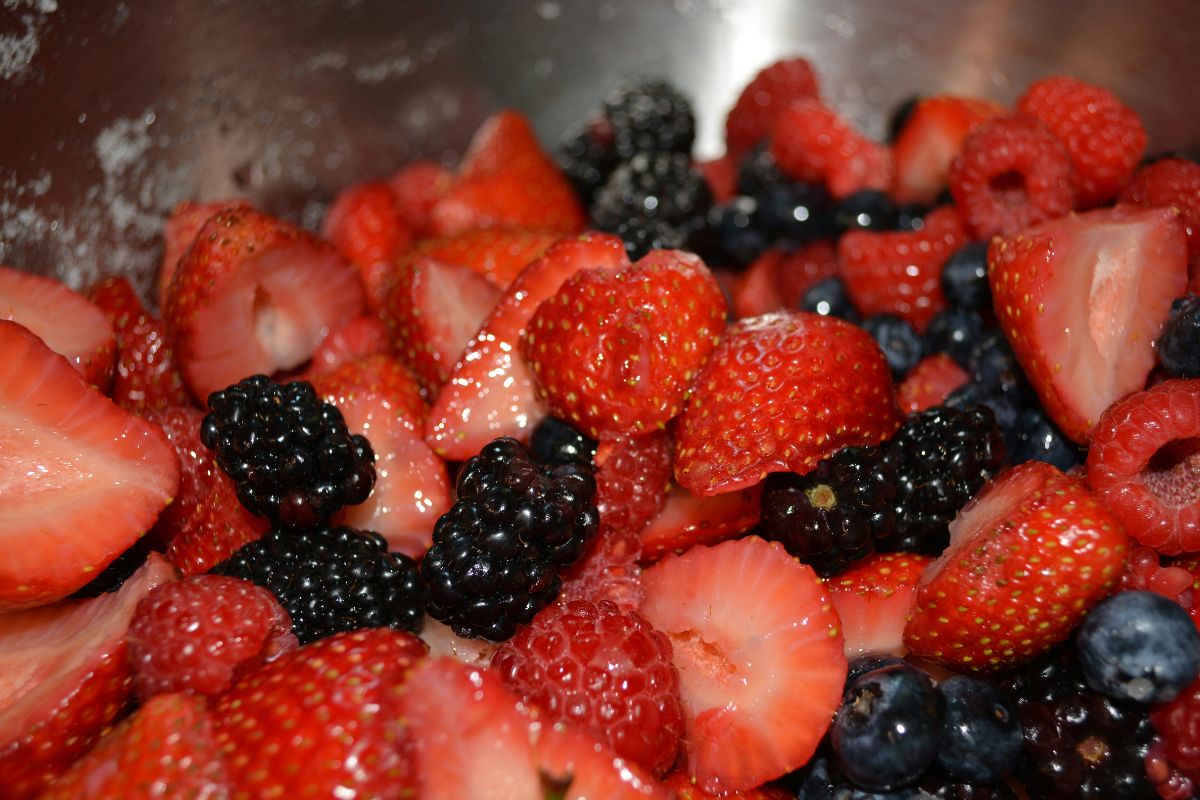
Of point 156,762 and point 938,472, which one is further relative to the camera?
point 938,472

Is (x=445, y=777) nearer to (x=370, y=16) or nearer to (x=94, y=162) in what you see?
(x=94, y=162)

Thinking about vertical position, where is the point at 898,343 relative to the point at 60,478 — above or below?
below

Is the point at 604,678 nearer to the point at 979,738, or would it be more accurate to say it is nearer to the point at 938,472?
Answer: the point at 979,738

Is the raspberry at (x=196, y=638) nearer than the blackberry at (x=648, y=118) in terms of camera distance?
Yes

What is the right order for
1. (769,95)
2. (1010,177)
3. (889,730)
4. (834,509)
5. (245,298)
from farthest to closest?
(769,95), (1010,177), (245,298), (834,509), (889,730)

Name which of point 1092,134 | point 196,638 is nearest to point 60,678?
point 196,638

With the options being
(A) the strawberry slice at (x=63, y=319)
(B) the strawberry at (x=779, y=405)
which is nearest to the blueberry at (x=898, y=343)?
(B) the strawberry at (x=779, y=405)

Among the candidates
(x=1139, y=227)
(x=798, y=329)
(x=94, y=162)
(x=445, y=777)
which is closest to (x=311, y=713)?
(x=445, y=777)

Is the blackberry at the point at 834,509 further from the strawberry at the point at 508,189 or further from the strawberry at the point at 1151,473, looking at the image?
the strawberry at the point at 508,189
